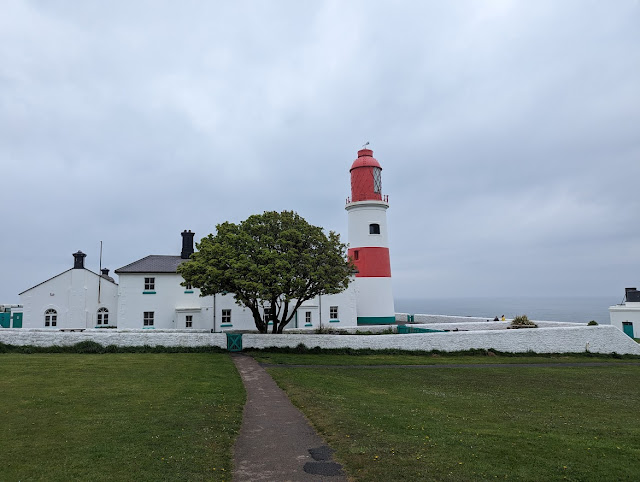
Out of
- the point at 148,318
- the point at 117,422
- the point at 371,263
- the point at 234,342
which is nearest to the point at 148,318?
the point at 148,318

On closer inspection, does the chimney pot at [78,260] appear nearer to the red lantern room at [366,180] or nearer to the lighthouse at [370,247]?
the lighthouse at [370,247]

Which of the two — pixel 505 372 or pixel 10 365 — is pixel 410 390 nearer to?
pixel 505 372

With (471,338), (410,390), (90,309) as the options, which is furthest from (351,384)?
(90,309)

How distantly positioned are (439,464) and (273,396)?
7.32 metres

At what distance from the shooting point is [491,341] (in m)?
26.5

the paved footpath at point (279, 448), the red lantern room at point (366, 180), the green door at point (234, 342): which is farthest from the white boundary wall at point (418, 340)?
the red lantern room at point (366, 180)

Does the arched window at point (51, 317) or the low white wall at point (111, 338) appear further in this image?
the arched window at point (51, 317)

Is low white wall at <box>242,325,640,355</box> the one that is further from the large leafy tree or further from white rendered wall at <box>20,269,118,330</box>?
white rendered wall at <box>20,269,118,330</box>

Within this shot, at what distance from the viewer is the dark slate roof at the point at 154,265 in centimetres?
3123

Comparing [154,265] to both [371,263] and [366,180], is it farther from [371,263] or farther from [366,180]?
[366,180]

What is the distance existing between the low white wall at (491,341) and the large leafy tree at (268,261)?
2.41 metres

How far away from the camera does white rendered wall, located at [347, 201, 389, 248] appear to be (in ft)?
120

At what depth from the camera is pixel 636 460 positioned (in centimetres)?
820

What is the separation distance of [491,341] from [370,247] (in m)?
12.8
